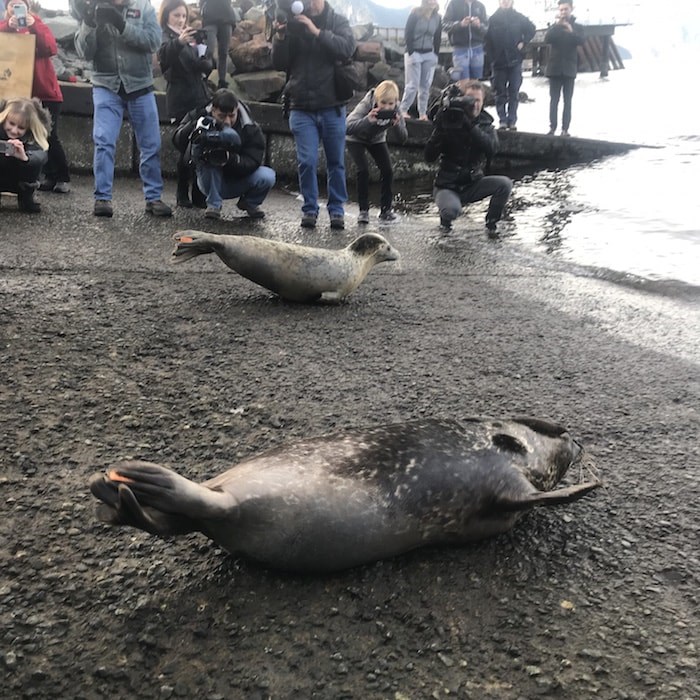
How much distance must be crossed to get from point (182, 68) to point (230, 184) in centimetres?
129

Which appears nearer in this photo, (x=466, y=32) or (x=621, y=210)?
(x=621, y=210)

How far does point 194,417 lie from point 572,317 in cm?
299

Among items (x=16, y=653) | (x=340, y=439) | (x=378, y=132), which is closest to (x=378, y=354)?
(x=340, y=439)

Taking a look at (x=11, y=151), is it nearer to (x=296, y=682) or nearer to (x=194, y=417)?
(x=194, y=417)

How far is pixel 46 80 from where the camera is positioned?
8.03 meters

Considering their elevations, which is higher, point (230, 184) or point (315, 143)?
point (315, 143)

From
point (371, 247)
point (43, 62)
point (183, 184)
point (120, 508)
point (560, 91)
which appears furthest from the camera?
point (560, 91)

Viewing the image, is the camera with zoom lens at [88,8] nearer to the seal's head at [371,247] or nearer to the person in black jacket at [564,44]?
the seal's head at [371,247]

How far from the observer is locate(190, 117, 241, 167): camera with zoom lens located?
23.5 ft

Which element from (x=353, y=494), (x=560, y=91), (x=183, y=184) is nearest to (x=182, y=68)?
(x=183, y=184)

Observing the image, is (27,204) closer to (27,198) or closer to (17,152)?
(27,198)

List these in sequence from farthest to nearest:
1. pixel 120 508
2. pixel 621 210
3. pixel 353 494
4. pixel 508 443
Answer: pixel 621 210 → pixel 508 443 → pixel 353 494 → pixel 120 508

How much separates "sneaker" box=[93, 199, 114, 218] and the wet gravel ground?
1.65m

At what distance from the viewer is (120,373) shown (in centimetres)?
353
